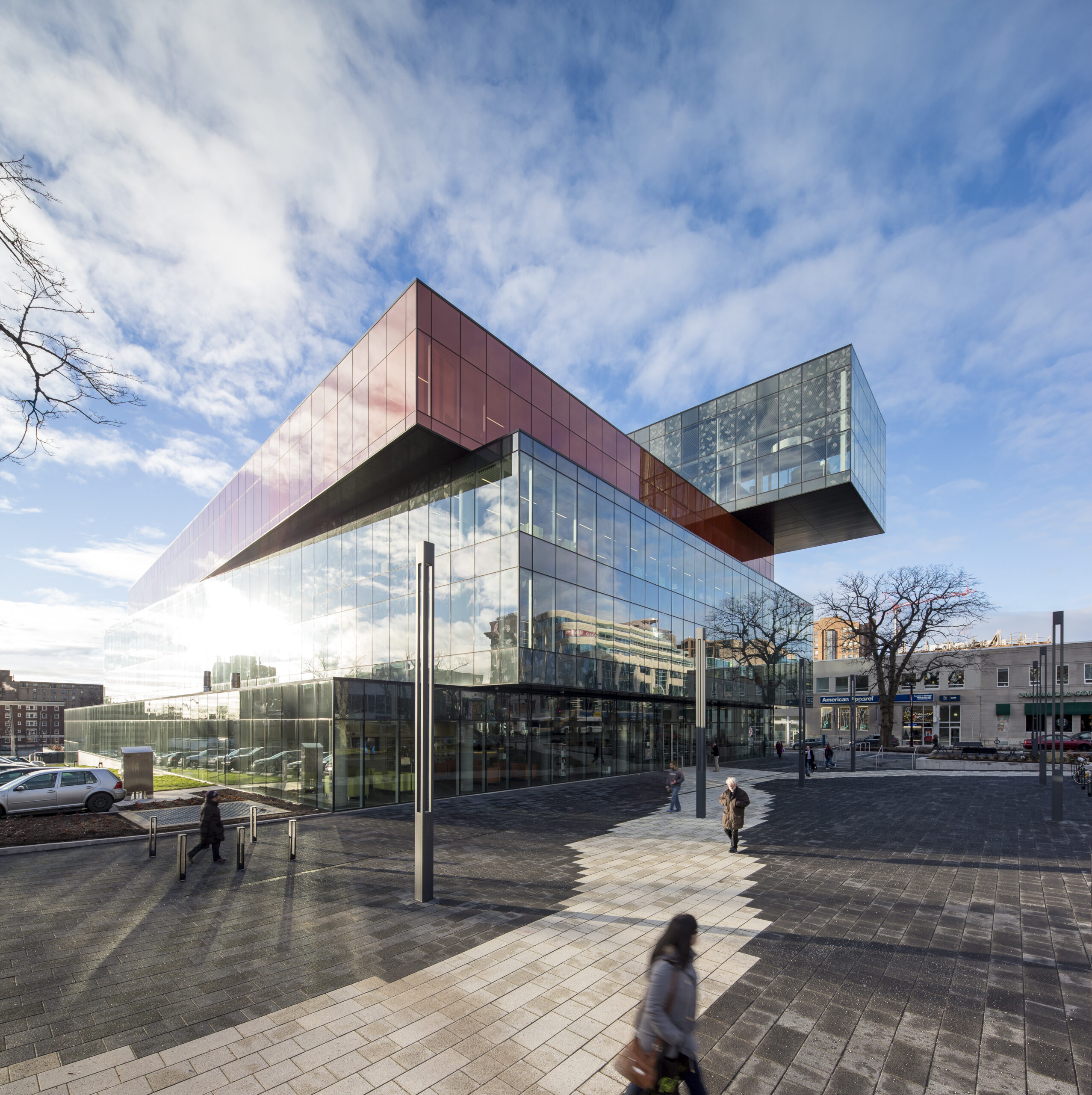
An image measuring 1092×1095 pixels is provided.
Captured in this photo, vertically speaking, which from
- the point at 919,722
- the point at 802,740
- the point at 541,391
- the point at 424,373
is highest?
the point at 541,391

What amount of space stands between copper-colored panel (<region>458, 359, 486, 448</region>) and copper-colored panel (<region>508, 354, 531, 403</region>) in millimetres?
1609

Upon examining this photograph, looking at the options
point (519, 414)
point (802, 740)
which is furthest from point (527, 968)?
point (519, 414)

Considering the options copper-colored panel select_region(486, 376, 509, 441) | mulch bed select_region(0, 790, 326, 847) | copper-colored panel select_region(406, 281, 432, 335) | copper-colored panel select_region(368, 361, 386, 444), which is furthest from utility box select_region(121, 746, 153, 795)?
copper-colored panel select_region(406, 281, 432, 335)

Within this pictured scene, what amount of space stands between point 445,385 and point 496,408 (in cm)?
270

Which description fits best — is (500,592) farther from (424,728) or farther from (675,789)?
(424,728)

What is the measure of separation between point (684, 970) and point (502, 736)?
20.7 m

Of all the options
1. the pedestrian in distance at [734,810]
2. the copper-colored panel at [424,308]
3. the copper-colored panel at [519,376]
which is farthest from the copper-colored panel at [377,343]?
the pedestrian in distance at [734,810]

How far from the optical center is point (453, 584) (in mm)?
25219

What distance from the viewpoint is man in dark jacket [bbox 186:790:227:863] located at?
11.7 metres

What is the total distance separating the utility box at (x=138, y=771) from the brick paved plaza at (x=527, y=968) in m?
8.75

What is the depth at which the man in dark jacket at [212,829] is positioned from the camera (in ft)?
38.3

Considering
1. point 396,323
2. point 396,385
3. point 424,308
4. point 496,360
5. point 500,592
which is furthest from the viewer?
point 496,360

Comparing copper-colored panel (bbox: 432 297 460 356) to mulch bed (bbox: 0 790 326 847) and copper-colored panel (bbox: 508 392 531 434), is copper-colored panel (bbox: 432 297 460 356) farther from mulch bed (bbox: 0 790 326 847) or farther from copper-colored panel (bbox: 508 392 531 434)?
mulch bed (bbox: 0 790 326 847)

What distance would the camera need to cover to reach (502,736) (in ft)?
78.0
